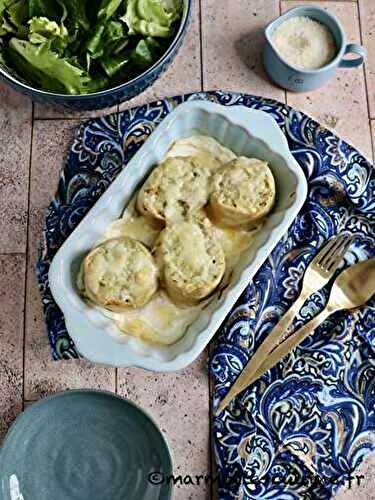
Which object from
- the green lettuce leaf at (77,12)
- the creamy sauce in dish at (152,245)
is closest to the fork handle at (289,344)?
the creamy sauce in dish at (152,245)

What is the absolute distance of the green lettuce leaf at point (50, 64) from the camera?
1.16 meters

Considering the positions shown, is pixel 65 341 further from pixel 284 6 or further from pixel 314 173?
pixel 284 6

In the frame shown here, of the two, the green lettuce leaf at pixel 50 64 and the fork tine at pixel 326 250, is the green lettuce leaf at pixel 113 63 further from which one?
the fork tine at pixel 326 250

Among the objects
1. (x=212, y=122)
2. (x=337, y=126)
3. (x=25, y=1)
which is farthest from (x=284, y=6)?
(x=25, y=1)

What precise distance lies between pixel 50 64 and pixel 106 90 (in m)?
0.10

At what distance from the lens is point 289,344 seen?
1.18m

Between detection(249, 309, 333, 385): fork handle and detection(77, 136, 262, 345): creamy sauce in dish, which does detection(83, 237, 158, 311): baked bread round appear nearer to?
detection(77, 136, 262, 345): creamy sauce in dish

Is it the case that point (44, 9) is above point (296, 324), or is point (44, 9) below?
above

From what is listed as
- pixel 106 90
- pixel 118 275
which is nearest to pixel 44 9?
pixel 106 90

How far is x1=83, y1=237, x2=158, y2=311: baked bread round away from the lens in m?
1.05

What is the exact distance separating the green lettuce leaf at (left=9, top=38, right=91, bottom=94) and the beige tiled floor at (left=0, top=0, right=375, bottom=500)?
0.11 metres

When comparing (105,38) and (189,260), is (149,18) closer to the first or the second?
(105,38)

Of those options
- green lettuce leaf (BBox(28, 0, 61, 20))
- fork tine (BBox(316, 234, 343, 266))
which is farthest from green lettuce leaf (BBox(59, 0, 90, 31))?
fork tine (BBox(316, 234, 343, 266))

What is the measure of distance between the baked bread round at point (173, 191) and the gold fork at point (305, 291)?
9.2 inches
